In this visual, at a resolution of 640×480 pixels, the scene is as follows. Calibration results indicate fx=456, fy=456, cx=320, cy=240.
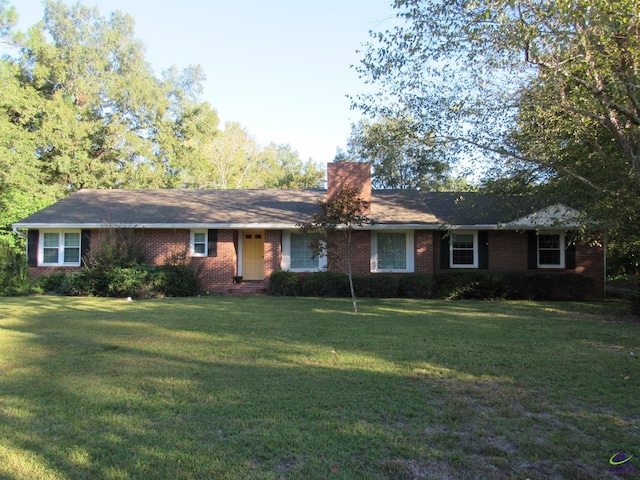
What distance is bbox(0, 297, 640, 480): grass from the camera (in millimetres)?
3363

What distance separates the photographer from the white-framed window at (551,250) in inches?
642

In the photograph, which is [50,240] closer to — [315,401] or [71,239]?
[71,239]

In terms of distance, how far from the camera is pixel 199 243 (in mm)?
16609

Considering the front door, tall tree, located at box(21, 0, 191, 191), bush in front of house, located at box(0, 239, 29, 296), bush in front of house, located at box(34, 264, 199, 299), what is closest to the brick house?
bush in front of house, located at box(0, 239, 29, 296)

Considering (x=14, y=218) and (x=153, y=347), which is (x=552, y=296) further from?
(x=14, y=218)

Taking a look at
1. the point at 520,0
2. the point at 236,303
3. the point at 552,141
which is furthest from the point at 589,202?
the point at 236,303

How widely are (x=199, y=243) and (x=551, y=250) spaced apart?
12.7 m

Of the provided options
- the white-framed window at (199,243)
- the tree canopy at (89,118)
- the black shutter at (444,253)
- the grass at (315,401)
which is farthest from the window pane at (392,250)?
the tree canopy at (89,118)

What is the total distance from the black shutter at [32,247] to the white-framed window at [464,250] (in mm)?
14953

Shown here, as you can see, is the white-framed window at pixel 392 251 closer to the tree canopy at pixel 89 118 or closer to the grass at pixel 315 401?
the grass at pixel 315 401

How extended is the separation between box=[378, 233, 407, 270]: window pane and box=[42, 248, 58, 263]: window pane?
1179 cm

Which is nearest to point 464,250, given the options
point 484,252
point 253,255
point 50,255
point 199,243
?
point 484,252

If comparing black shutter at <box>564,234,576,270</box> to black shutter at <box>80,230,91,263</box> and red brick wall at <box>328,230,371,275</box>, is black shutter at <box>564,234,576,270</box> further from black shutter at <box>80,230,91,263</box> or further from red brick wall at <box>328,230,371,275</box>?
black shutter at <box>80,230,91,263</box>

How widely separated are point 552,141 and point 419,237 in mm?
6596
